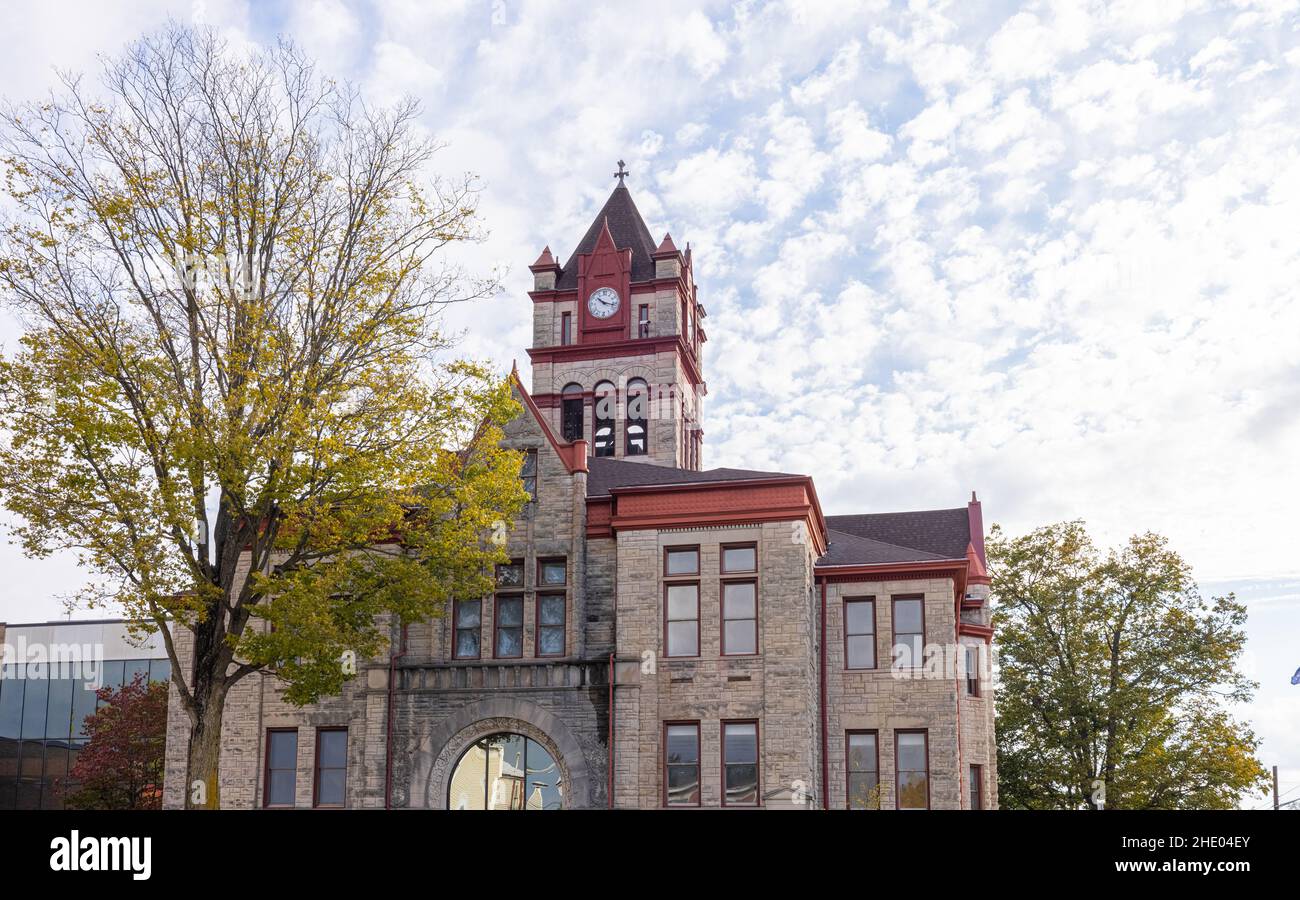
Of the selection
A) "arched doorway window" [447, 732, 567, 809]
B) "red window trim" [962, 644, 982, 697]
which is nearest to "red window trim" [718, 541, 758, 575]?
"arched doorway window" [447, 732, 567, 809]

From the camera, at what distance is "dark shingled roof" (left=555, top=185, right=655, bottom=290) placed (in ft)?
161

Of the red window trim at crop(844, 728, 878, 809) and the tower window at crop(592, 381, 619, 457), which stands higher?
the tower window at crop(592, 381, 619, 457)

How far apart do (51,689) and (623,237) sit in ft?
121

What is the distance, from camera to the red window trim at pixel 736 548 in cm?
2931

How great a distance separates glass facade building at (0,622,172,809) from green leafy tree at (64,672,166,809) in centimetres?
1190

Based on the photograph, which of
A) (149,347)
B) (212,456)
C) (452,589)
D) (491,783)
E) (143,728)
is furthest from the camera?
(143,728)

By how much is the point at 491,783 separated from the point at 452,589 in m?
5.25

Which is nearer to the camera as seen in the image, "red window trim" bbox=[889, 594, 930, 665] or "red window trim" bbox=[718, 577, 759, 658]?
"red window trim" bbox=[718, 577, 759, 658]

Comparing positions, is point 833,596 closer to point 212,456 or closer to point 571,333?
point 212,456

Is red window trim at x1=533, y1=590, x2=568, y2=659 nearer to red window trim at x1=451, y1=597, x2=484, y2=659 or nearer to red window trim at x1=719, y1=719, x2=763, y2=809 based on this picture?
red window trim at x1=451, y1=597, x2=484, y2=659

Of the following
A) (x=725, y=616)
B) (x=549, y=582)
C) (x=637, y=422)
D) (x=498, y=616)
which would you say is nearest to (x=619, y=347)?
(x=637, y=422)

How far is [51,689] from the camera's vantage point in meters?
63.0

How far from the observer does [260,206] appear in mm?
25781
